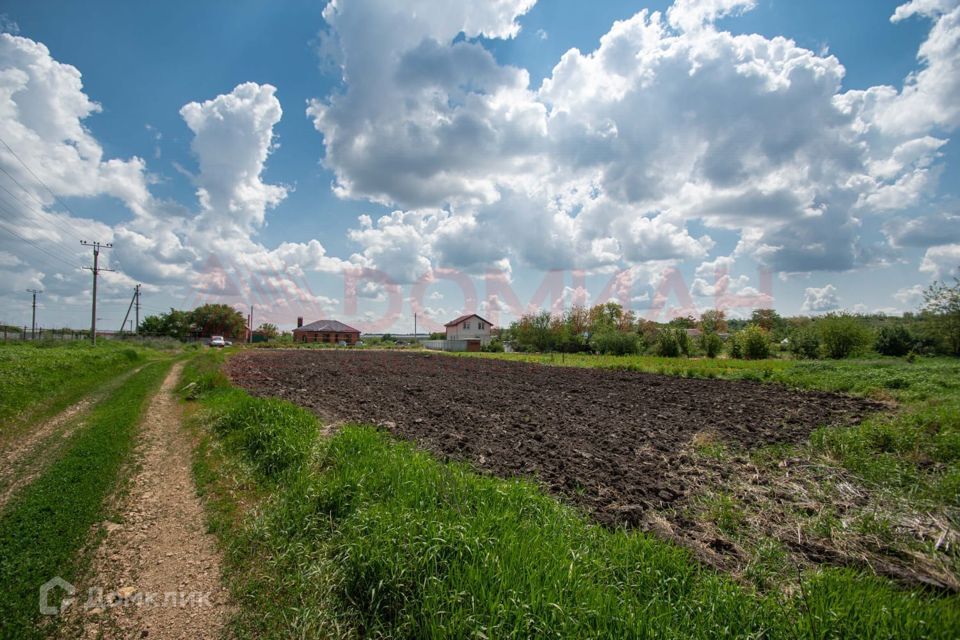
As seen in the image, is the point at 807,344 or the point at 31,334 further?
the point at 31,334

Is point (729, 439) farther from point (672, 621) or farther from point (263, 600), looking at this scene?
point (263, 600)

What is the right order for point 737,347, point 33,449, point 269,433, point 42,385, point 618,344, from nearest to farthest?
point 269,433 → point 33,449 → point 42,385 → point 737,347 → point 618,344

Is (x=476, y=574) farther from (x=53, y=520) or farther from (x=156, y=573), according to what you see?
(x=53, y=520)

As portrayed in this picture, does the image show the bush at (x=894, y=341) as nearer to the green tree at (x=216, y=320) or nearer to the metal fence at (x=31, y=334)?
the metal fence at (x=31, y=334)

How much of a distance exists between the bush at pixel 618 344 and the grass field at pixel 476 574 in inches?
1550

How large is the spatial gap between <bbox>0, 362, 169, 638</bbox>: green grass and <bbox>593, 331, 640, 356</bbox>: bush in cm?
4241

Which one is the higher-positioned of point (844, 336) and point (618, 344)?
point (844, 336)

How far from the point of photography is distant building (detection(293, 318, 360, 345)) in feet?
261

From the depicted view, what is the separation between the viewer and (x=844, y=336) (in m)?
29.4

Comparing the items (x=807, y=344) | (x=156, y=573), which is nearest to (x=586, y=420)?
(x=156, y=573)

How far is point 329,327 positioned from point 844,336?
259 feet

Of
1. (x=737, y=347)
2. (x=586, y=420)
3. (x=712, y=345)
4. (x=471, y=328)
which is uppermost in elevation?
(x=471, y=328)

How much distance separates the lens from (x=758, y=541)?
4.01 m

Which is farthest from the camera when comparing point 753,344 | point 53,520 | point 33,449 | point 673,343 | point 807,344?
point 673,343
